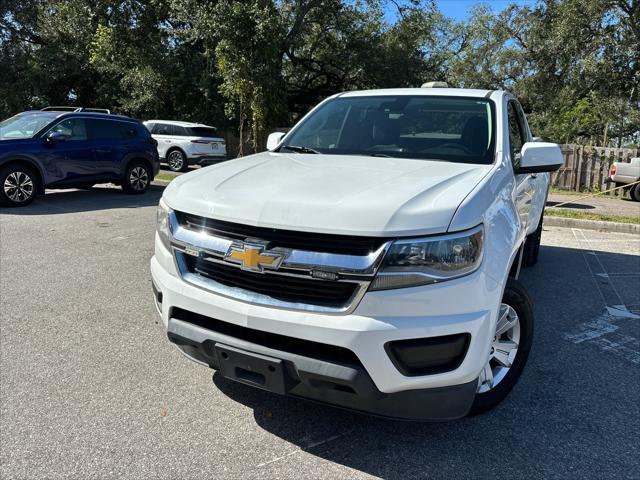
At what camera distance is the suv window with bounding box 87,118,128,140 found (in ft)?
35.4

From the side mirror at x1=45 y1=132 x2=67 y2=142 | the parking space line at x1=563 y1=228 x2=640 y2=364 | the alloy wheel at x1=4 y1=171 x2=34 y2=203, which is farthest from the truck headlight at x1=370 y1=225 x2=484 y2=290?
the side mirror at x1=45 y1=132 x2=67 y2=142

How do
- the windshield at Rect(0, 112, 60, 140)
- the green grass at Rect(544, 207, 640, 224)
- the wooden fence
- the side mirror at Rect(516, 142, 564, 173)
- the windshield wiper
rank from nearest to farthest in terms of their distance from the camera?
the side mirror at Rect(516, 142, 564, 173)
the windshield wiper
the green grass at Rect(544, 207, 640, 224)
the windshield at Rect(0, 112, 60, 140)
the wooden fence

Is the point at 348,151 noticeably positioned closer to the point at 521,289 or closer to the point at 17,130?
the point at 521,289

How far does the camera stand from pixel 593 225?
361 inches

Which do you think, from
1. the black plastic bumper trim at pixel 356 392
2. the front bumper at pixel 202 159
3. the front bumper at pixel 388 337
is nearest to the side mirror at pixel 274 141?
the front bumper at pixel 388 337

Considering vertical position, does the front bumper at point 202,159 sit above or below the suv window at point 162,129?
below

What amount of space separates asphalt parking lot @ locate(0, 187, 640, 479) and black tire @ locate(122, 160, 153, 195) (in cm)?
695

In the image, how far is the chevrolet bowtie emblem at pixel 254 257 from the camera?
2354 mm

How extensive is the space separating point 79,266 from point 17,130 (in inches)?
227

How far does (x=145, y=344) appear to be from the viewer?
12.6 ft

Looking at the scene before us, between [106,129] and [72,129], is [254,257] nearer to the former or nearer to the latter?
[72,129]

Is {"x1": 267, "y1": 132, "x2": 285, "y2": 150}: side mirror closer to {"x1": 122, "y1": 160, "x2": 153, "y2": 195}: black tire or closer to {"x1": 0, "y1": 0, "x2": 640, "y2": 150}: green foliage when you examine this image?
{"x1": 122, "y1": 160, "x2": 153, "y2": 195}: black tire

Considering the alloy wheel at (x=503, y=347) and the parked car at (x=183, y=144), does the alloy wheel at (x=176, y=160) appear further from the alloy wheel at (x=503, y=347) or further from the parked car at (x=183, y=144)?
the alloy wheel at (x=503, y=347)

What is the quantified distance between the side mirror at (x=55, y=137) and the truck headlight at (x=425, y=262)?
379 inches
